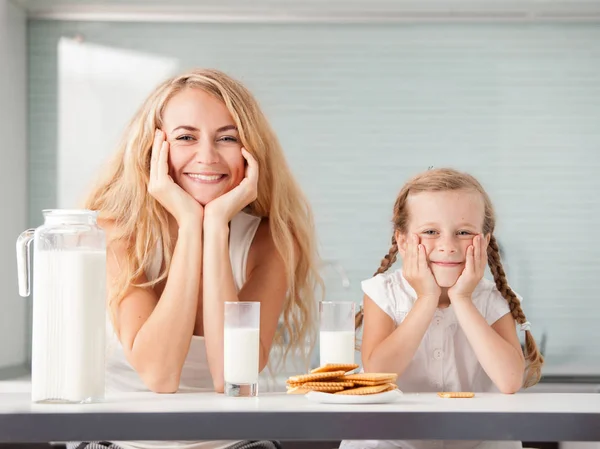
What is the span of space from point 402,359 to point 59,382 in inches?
32.2

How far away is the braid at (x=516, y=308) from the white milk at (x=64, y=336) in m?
1.09

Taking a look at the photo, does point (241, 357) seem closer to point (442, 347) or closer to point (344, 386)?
point (344, 386)

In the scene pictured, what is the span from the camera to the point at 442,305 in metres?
2.04

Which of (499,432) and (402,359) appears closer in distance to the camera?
(499,432)

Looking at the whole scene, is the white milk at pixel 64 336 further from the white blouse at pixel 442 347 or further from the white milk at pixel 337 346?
the white blouse at pixel 442 347

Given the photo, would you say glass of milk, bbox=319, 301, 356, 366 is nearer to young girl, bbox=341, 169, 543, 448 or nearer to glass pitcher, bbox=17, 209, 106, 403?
young girl, bbox=341, 169, 543, 448

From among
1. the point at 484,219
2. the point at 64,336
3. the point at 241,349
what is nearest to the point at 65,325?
the point at 64,336

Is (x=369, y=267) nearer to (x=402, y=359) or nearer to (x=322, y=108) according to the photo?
(x=322, y=108)

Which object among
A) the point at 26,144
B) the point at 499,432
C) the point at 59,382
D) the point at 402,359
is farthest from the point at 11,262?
the point at 499,432

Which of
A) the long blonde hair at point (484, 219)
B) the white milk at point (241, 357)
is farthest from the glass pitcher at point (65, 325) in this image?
the long blonde hair at point (484, 219)

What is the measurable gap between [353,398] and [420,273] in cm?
66

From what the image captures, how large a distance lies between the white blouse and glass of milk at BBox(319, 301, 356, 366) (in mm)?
447

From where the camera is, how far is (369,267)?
3.78m

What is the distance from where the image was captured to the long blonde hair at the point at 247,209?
5.74 ft
